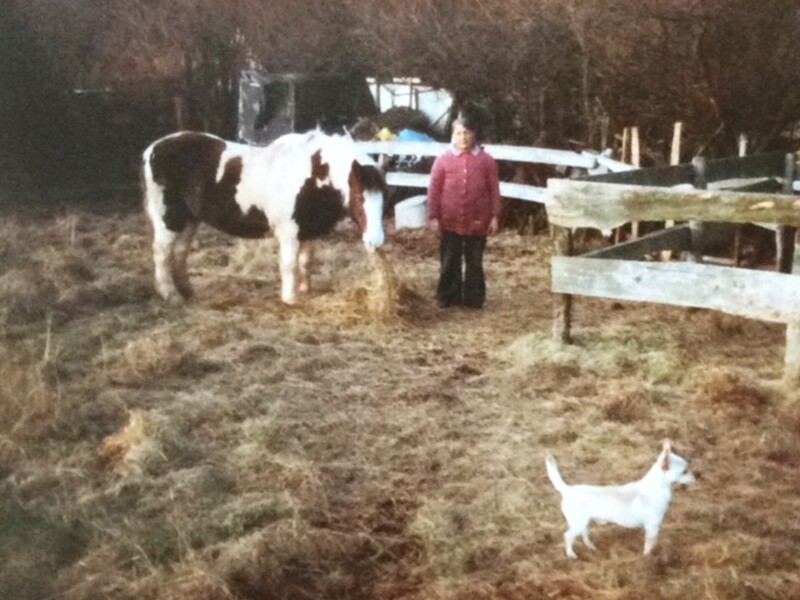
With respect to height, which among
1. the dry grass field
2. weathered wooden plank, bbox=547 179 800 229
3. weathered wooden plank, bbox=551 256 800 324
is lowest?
the dry grass field

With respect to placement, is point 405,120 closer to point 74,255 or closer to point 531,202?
point 531,202

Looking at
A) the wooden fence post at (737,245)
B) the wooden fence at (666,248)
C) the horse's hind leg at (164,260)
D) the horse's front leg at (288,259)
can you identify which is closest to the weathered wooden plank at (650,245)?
the wooden fence at (666,248)

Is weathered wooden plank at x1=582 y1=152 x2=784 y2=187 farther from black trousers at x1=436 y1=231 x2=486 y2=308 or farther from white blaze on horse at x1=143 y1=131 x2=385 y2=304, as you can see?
white blaze on horse at x1=143 y1=131 x2=385 y2=304

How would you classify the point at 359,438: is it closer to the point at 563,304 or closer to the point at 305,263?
the point at 563,304

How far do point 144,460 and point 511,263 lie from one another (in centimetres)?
256

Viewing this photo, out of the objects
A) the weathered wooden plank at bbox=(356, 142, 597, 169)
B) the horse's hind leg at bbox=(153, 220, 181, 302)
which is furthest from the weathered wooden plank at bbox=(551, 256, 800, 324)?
the weathered wooden plank at bbox=(356, 142, 597, 169)

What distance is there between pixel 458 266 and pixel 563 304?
791 mm

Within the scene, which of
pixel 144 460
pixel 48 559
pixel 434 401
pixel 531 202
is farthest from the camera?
pixel 531 202

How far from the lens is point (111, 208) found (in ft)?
13.9

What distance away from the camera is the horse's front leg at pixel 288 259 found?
3947 millimetres

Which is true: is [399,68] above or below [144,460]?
above

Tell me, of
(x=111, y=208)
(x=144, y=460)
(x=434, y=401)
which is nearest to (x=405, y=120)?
(x=111, y=208)

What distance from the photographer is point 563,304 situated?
326 cm

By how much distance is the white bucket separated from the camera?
5.26 meters
